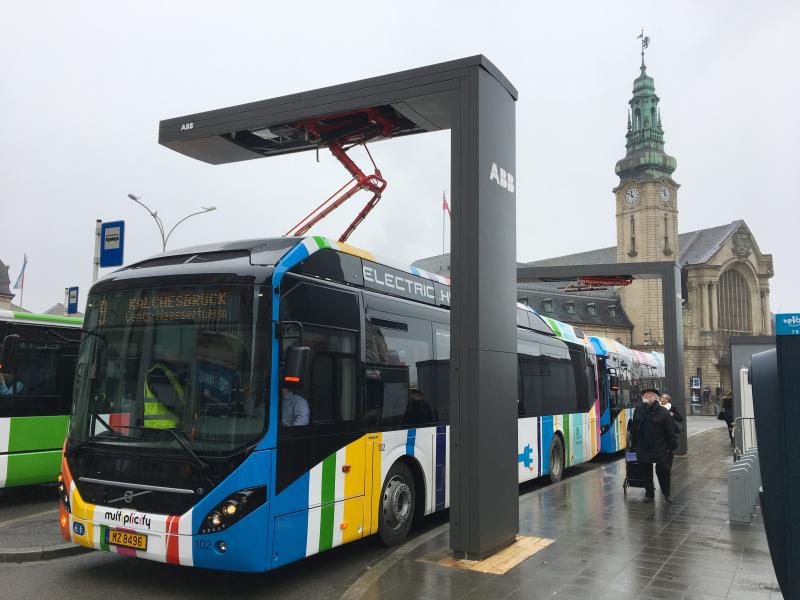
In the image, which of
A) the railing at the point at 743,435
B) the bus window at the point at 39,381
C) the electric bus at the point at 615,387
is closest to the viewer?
the bus window at the point at 39,381

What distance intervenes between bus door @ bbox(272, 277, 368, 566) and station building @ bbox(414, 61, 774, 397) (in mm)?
73404

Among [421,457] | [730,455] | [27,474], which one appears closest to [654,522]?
[421,457]

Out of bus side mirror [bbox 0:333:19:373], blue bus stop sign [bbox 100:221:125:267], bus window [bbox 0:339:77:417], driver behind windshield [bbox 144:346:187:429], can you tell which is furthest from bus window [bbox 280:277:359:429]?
blue bus stop sign [bbox 100:221:125:267]

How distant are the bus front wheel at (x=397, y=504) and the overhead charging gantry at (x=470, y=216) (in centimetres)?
104

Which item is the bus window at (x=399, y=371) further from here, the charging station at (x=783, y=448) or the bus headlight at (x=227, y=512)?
the charging station at (x=783, y=448)

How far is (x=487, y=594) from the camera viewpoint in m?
6.14

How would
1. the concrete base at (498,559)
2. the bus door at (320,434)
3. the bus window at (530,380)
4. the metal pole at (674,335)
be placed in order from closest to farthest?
the bus door at (320,434) < the concrete base at (498,559) < the bus window at (530,380) < the metal pole at (674,335)

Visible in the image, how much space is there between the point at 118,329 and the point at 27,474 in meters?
5.44

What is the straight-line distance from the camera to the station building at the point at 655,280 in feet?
267

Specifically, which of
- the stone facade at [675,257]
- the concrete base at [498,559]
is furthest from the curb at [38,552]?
the stone facade at [675,257]

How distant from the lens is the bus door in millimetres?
6414

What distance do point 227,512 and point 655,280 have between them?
83371 mm

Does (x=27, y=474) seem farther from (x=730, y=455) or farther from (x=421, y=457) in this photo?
(x=730, y=455)

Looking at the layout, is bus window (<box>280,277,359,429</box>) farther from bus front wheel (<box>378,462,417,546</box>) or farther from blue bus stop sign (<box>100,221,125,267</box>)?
blue bus stop sign (<box>100,221,125,267</box>)
